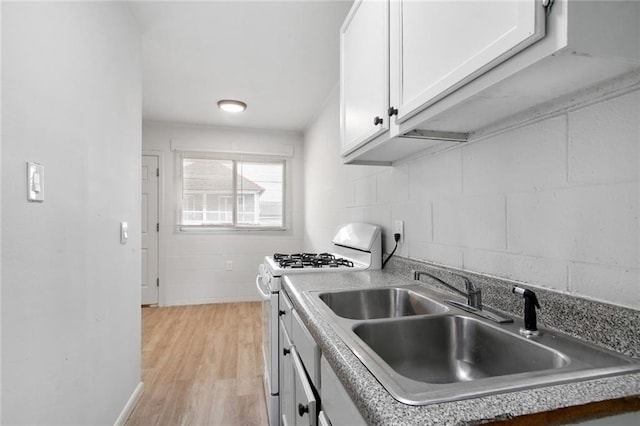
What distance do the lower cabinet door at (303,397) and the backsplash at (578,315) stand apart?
66cm

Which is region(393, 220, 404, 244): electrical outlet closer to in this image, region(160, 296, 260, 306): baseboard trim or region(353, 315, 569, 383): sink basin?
region(353, 315, 569, 383): sink basin

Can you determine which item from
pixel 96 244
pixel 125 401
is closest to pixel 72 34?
pixel 96 244

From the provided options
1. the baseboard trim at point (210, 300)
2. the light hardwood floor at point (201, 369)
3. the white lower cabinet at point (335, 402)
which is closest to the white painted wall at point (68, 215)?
the light hardwood floor at point (201, 369)

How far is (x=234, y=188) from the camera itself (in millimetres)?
4473

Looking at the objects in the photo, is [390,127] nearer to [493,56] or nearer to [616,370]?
[493,56]

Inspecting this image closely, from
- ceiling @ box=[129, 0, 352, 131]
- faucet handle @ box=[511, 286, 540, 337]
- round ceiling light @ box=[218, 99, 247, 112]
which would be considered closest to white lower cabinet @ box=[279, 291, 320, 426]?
faucet handle @ box=[511, 286, 540, 337]

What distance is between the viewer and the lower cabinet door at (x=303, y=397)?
2.99 ft

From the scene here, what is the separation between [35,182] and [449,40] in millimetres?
1337

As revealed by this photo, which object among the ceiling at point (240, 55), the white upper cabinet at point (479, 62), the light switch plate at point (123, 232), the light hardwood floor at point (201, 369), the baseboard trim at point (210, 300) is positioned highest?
the ceiling at point (240, 55)

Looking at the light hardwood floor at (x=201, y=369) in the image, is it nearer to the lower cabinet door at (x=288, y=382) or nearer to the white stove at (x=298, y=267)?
the white stove at (x=298, y=267)

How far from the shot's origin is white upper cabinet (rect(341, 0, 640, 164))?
60 cm

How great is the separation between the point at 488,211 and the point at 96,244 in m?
1.70

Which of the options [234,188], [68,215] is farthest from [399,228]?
[234,188]

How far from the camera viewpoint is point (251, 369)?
8.20ft
